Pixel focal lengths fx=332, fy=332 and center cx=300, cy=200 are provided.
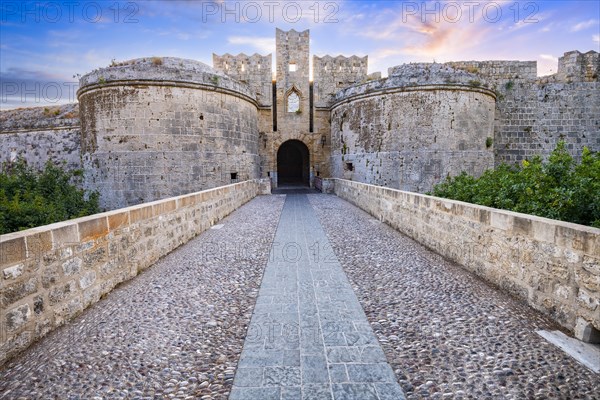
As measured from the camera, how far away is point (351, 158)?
58.1ft

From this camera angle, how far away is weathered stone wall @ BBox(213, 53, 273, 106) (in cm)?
2050

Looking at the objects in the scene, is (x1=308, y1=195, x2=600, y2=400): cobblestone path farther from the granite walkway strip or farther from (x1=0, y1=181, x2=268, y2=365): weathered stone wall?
(x1=0, y1=181, x2=268, y2=365): weathered stone wall

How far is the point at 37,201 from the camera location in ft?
24.3

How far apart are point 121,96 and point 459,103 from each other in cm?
1430

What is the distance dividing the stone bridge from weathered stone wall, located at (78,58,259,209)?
334 inches

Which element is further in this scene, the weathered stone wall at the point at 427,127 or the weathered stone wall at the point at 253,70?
the weathered stone wall at the point at 253,70

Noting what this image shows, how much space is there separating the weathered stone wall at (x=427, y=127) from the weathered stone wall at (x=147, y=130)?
7.83 metres

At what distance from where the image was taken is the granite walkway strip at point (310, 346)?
2363mm

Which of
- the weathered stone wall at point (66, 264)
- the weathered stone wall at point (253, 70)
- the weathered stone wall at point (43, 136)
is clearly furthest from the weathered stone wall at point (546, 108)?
the weathered stone wall at point (43, 136)

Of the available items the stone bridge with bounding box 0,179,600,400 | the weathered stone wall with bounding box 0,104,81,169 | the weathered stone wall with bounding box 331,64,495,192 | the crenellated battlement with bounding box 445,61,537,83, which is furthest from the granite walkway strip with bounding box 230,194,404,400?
the weathered stone wall with bounding box 0,104,81,169

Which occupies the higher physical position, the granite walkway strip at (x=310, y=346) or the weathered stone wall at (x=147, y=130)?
the weathered stone wall at (x=147, y=130)

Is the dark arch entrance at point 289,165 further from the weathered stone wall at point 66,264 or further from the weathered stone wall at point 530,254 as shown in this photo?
the weathered stone wall at point 66,264

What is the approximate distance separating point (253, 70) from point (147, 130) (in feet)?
31.9

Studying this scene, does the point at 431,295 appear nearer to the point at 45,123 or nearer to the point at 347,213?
the point at 347,213
